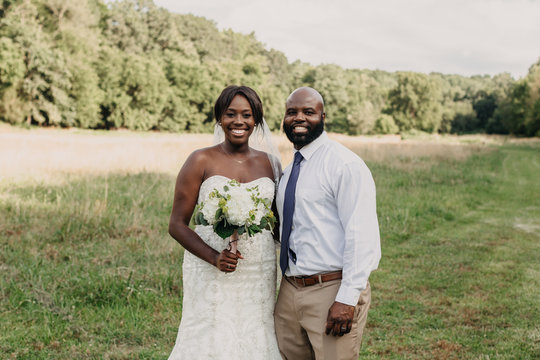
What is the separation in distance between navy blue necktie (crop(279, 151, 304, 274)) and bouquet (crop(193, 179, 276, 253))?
151 mm

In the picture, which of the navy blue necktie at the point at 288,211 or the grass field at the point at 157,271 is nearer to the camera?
the navy blue necktie at the point at 288,211

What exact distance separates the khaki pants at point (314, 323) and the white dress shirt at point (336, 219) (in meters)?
0.12

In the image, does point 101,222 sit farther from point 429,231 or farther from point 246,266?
point 429,231

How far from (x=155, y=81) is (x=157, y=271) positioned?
139 feet

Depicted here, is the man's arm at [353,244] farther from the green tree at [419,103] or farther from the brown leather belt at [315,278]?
the green tree at [419,103]

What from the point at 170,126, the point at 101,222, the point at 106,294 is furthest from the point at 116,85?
the point at 106,294

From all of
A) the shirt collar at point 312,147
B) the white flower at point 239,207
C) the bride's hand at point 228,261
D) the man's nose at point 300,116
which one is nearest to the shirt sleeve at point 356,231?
the shirt collar at point 312,147

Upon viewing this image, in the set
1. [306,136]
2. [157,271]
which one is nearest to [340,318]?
[306,136]

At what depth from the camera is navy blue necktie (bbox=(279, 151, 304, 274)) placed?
294 cm

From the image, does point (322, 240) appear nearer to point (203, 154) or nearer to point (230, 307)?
point (230, 307)

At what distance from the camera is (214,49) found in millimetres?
75438

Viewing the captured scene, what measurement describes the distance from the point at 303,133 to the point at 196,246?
99 centimetres

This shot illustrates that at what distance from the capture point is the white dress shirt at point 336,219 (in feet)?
8.95

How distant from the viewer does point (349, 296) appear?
2707 millimetres
